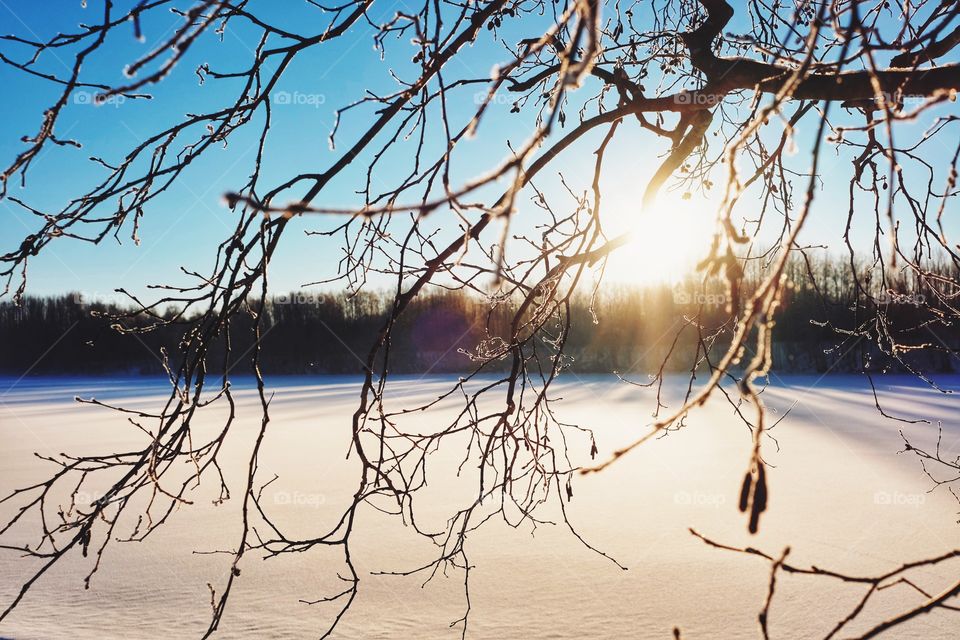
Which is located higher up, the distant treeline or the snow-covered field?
the distant treeline

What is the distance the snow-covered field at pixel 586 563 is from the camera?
266 centimetres

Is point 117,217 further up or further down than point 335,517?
further up

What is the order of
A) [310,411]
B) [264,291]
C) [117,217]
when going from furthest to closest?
1. [310,411]
2. [117,217]
3. [264,291]

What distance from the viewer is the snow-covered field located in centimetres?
266

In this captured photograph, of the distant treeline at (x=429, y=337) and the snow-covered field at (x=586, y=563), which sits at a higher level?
the distant treeline at (x=429, y=337)

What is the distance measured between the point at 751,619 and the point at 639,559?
0.75 meters

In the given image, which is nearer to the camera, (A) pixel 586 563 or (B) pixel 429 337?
(A) pixel 586 563

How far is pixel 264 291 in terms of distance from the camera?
1.25m

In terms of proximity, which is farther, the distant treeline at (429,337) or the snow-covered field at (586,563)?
the distant treeline at (429,337)

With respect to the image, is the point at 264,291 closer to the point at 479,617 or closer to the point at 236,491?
the point at 479,617

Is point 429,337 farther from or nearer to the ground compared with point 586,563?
farther from the ground

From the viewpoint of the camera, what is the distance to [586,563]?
3.27 m

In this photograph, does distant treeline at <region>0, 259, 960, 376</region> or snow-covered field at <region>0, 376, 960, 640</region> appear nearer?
snow-covered field at <region>0, 376, 960, 640</region>

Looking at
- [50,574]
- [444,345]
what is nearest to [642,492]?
[50,574]
